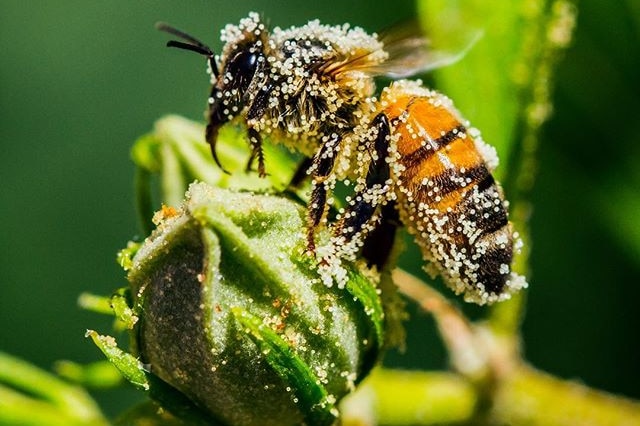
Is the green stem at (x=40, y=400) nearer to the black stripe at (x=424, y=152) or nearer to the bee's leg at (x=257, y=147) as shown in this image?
the bee's leg at (x=257, y=147)

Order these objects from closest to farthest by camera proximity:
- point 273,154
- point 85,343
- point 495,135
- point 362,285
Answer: point 362,285 → point 273,154 → point 495,135 → point 85,343

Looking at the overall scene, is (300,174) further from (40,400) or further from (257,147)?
(40,400)

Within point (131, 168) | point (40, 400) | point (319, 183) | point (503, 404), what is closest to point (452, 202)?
point (319, 183)

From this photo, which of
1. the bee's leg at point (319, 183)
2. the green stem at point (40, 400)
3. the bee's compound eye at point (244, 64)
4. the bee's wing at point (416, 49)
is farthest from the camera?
the green stem at point (40, 400)

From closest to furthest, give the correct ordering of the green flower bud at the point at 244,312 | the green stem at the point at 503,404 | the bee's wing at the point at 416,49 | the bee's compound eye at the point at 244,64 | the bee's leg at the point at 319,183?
the green flower bud at the point at 244,312
the bee's leg at the point at 319,183
the bee's compound eye at the point at 244,64
the bee's wing at the point at 416,49
the green stem at the point at 503,404

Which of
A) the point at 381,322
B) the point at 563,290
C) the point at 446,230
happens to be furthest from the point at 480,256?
the point at 563,290

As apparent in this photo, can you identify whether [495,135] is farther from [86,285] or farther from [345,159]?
[86,285]

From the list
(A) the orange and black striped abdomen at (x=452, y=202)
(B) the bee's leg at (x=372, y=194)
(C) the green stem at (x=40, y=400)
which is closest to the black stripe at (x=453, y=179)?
(A) the orange and black striped abdomen at (x=452, y=202)
